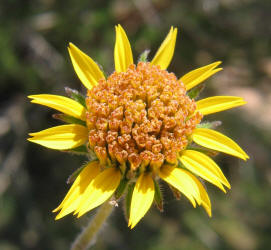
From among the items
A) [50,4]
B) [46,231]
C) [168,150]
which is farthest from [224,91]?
[168,150]

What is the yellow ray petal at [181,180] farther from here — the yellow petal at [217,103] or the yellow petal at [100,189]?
the yellow petal at [217,103]

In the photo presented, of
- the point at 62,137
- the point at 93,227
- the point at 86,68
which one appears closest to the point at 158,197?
the point at 93,227

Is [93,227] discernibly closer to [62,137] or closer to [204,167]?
[62,137]

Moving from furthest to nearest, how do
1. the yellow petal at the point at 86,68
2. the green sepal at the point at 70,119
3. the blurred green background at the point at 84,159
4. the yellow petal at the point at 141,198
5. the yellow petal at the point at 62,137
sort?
the blurred green background at the point at 84,159
the yellow petal at the point at 86,68
the green sepal at the point at 70,119
the yellow petal at the point at 62,137
the yellow petal at the point at 141,198

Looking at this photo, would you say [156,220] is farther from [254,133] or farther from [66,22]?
[66,22]

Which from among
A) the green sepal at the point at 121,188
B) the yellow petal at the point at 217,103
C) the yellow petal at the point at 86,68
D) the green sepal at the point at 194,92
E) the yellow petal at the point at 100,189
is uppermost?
the yellow petal at the point at 86,68

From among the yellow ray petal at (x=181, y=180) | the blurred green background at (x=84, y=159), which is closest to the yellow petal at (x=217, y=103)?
the yellow ray petal at (x=181, y=180)

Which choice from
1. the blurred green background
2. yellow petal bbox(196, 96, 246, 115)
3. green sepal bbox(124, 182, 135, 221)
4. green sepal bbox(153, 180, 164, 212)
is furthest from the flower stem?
the blurred green background
